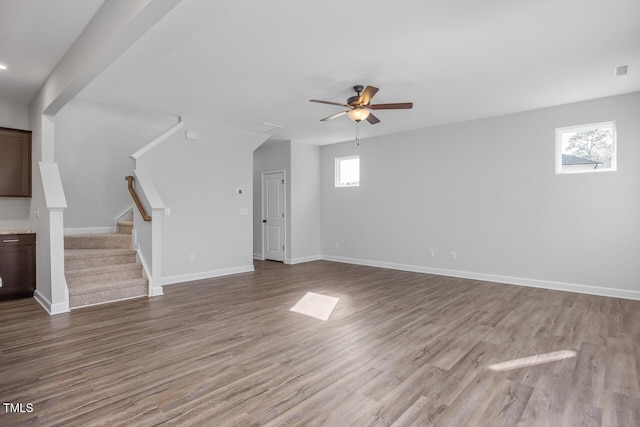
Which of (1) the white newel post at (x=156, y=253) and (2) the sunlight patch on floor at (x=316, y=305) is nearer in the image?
(2) the sunlight patch on floor at (x=316, y=305)

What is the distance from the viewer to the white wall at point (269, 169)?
7539 mm

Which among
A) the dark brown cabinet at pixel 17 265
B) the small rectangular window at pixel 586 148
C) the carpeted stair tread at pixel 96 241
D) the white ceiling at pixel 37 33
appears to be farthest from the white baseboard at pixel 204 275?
the small rectangular window at pixel 586 148

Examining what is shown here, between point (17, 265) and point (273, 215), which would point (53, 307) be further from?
point (273, 215)

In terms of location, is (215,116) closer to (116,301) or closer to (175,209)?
(175,209)

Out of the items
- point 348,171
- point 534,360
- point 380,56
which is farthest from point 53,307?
point 348,171

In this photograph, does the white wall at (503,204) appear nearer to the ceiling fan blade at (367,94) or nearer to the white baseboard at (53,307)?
the ceiling fan blade at (367,94)

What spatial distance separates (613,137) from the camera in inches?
184

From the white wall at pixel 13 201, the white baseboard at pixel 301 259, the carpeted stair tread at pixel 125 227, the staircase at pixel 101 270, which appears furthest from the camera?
the white baseboard at pixel 301 259

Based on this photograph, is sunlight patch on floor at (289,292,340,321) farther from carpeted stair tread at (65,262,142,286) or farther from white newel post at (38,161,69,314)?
white newel post at (38,161,69,314)

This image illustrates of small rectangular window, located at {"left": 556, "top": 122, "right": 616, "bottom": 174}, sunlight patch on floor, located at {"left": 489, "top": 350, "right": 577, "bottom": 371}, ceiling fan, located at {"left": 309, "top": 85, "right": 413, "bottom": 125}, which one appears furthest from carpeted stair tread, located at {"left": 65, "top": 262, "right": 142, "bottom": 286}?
small rectangular window, located at {"left": 556, "top": 122, "right": 616, "bottom": 174}

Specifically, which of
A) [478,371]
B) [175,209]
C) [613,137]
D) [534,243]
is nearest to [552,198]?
[534,243]

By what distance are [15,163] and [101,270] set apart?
1.92 meters

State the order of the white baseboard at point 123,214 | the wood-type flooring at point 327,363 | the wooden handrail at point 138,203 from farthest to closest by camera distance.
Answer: the white baseboard at point 123,214 → the wooden handrail at point 138,203 → the wood-type flooring at point 327,363

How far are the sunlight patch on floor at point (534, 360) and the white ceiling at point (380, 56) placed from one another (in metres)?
2.75
